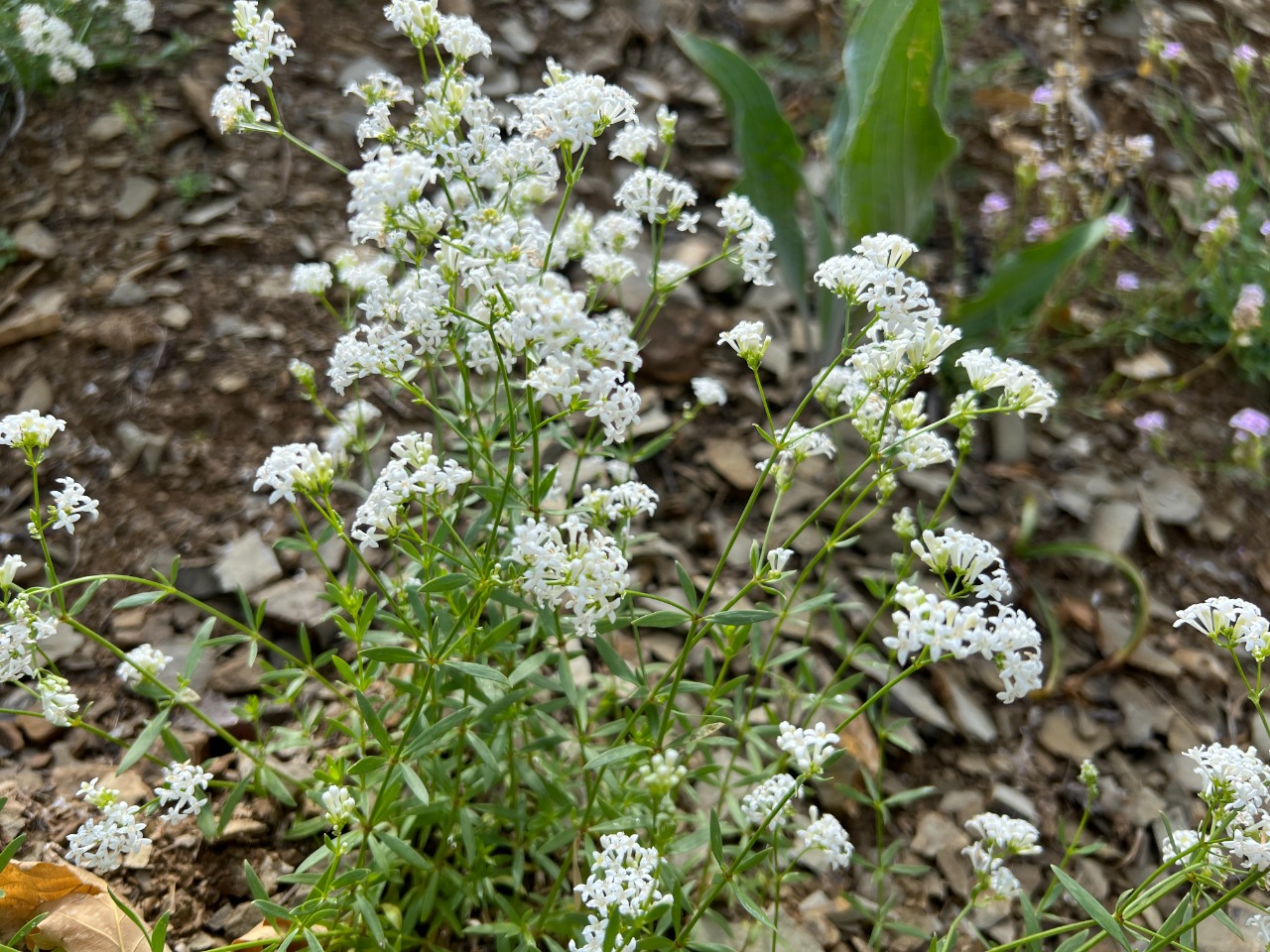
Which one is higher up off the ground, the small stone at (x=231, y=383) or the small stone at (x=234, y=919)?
the small stone at (x=231, y=383)

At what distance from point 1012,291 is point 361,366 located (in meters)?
2.80

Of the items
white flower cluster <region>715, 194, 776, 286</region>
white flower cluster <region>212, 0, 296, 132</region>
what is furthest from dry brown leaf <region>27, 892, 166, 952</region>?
white flower cluster <region>715, 194, 776, 286</region>

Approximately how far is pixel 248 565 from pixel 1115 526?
3.25 meters

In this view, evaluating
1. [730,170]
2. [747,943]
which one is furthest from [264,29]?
[730,170]

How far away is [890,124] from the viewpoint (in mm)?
3807

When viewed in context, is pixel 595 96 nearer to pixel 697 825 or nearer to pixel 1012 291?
pixel 697 825

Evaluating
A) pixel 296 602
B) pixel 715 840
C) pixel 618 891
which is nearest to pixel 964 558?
pixel 715 840

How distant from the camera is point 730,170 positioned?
4832mm

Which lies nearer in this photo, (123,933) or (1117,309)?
(123,933)

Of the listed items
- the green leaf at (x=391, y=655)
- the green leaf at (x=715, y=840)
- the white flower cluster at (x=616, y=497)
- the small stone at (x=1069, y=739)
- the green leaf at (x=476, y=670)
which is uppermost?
the white flower cluster at (x=616, y=497)

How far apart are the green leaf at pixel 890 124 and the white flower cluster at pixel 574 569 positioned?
2275 mm

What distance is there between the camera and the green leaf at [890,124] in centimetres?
369

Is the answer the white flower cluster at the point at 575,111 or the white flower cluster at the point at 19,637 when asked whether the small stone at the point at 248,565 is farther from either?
the white flower cluster at the point at 575,111

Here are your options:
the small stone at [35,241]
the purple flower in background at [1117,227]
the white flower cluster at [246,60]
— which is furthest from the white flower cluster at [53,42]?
the purple flower in background at [1117,227]
